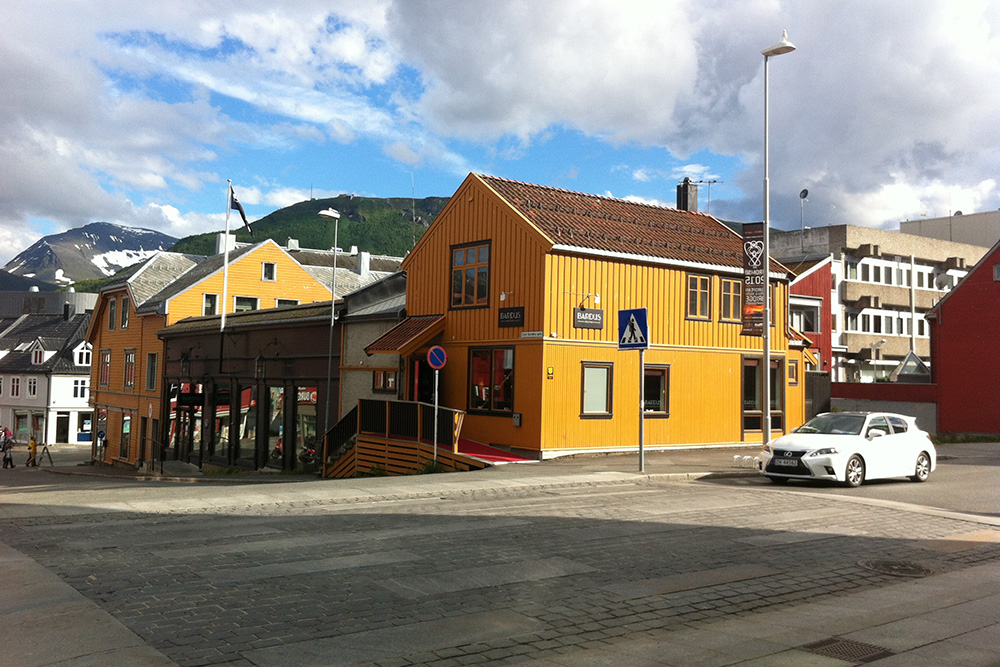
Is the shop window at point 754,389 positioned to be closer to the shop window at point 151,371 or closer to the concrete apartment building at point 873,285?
the shop window at point 151,371

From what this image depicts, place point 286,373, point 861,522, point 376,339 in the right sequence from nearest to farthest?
point 861,522, point 376,339, point 286,373

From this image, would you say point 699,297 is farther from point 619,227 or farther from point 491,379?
point 491,379

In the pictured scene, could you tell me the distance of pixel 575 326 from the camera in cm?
2225

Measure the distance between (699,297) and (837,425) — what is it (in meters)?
8.78

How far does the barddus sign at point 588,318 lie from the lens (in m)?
22.2

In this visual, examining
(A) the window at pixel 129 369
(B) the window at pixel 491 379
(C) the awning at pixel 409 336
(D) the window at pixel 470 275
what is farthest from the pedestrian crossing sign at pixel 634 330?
(A) the window at pixel 129 369

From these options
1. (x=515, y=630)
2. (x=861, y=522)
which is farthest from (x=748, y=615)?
(x=861, y=522)

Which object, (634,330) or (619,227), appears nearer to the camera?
(634,330)

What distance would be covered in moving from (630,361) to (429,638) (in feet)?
58.4

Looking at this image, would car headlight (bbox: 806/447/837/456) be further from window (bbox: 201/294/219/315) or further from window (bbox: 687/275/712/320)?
window (bbox: 201/294/219/315)

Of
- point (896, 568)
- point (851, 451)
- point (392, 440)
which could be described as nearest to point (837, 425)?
point (851, 451)

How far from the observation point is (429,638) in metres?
6.17

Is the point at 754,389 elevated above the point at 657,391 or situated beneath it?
elevated above

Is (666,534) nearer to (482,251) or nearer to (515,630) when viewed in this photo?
(515,630)
